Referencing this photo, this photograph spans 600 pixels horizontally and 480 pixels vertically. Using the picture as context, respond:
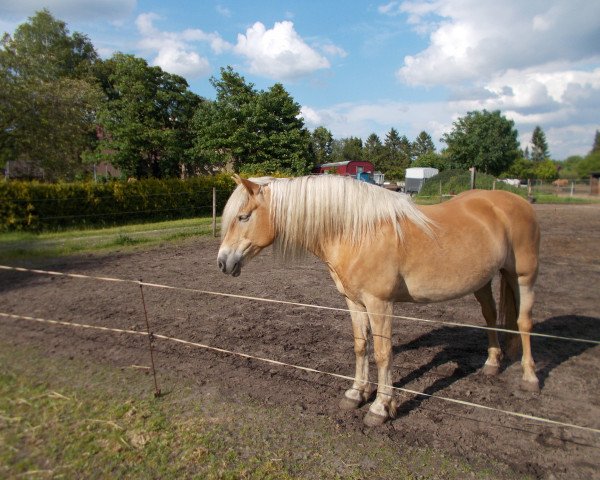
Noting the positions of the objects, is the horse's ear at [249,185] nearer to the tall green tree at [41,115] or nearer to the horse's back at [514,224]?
the horse's back at [514,224]

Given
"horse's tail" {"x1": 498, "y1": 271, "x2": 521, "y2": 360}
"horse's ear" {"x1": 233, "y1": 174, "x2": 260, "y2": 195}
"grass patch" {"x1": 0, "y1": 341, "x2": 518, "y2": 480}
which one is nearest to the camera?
"grass patch" {"x1": 0, "y1": 341, "x2": 518, "y2": 480}

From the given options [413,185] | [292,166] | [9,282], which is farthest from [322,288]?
[413,185]

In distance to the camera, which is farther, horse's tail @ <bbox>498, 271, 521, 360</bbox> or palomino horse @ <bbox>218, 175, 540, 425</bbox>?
horse's tail @ <bbox>498, 271, 521, 360</bbox>

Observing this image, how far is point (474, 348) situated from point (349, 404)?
1.99 metres

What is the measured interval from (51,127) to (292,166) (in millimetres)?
15027

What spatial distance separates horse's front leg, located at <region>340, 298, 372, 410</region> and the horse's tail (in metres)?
1.63

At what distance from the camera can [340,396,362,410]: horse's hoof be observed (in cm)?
319

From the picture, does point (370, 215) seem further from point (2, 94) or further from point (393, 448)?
point (2, 94)

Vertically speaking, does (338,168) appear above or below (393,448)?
above

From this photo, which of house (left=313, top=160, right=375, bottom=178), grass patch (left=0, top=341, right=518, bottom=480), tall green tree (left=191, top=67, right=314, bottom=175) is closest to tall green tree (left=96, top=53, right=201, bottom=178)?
tall green tree (left=191, top=67, right=314, bottom=175)

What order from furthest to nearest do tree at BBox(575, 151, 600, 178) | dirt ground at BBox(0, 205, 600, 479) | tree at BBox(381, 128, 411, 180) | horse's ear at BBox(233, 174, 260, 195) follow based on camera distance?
tree at BBox(381, 128, 411, 180), tree at BBox(575, 151, 600, 178), horse's ear at BBox(233, 174, 260, 195), dirt ground at BBox(0, 205, 600, 479)

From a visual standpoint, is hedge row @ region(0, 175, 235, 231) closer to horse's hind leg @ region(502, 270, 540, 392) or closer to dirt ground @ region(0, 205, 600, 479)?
dirt ground @ region(0, 205, 600, 479)

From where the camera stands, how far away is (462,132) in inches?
1743

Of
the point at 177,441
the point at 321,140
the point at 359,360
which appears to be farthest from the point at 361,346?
the point at 321,140
